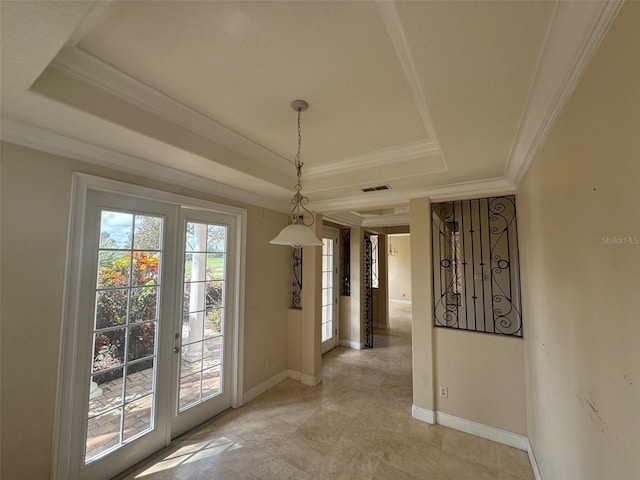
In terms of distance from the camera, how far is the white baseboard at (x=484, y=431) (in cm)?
250

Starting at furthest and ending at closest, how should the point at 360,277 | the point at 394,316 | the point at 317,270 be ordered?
the point at 394,316
the point at 360,277
the point at 317,270

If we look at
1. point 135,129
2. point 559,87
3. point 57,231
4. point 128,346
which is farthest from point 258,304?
point 559,87

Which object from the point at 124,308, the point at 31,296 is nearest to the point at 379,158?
the point at 124,308

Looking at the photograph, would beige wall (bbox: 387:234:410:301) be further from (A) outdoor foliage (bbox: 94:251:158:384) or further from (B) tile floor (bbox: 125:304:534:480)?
(A) outdoor foliage (bbox: 94:251:158:384)

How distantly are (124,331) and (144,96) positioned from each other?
1823 mm

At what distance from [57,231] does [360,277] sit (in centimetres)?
443

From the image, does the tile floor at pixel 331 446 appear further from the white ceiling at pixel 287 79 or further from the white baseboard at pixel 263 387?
the white ceiling at pixel 287 79

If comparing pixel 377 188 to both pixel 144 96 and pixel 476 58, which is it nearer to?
pixel 476 58

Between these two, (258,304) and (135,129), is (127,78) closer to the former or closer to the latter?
(135,129)

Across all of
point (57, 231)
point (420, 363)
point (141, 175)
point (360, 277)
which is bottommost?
point (420, 363)

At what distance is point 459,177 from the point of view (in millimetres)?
2621

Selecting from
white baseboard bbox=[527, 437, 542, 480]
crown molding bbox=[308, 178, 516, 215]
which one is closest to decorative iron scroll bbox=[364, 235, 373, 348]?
crown molding bbox=[308, 178, 516, 215]

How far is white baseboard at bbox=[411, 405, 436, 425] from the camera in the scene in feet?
9.38

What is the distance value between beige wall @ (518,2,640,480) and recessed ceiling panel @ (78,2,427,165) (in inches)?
34.4
